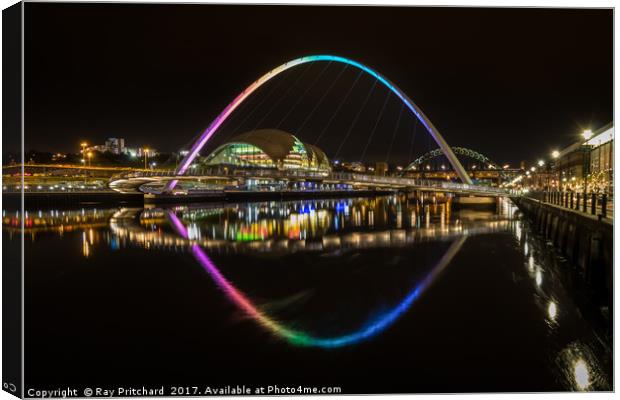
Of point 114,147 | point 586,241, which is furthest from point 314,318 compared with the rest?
point 114,147

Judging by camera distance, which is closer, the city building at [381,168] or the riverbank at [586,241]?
the riverbank at [586,241]

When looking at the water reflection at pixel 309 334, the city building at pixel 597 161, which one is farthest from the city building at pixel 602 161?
the water reflection at pixel 309 334

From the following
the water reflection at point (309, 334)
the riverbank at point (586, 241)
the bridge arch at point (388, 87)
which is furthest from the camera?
the bridge arch at point (388, 87)

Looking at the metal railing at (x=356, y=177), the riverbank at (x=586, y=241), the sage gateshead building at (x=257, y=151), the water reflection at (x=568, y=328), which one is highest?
the sage gateshead building at (x=257, y=151)

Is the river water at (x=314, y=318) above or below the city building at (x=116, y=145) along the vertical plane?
below

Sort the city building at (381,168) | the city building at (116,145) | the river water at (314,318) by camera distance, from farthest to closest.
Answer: the city building at (381,168)
the city building at (116,145)
the river water at (314,318)

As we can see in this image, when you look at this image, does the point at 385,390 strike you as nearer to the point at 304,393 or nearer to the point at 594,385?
the point at 304,393

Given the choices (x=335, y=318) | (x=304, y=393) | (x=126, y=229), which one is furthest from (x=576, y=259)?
(x=126, y=229)

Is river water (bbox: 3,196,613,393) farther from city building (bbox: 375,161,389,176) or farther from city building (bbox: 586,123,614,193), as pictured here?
city building (bbox: 375,161,389,176)

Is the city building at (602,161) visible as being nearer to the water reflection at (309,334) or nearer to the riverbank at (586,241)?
the riverbank at (586,241)

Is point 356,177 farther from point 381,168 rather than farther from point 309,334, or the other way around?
point 381,168

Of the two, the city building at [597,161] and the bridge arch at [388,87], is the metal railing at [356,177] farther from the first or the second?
the city building at [597,161]
